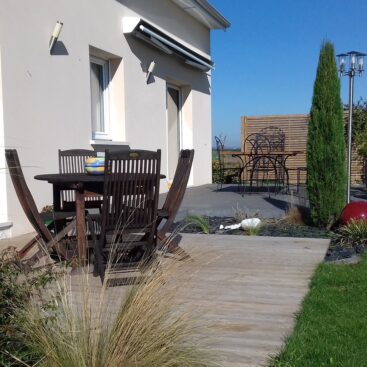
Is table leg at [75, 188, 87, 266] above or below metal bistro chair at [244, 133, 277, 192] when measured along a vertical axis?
below

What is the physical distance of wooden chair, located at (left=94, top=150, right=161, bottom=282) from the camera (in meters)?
3.87

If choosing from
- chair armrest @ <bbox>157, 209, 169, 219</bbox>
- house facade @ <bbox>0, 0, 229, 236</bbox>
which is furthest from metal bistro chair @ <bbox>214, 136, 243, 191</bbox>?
chair armrest @ <bbox>157, 209, 169, 219</bbox>

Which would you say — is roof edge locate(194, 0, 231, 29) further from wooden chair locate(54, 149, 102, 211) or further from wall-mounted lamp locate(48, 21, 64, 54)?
wooden chair locate(54, 149, 102, 211)

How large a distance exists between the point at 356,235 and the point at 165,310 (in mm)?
4029

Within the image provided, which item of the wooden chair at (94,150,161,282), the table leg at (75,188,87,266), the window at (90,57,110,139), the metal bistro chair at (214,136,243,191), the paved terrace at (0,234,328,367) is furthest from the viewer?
the metal bistro chair at (214,136,243,191)

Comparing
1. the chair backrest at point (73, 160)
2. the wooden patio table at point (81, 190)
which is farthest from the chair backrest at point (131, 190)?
the chair backrest at point (73, 160)

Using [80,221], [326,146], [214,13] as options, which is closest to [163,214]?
[80,221]

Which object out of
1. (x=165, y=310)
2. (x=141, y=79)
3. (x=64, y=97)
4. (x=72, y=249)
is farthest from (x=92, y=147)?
(x=165, y=310)

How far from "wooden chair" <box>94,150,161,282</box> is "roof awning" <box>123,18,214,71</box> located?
5.16m

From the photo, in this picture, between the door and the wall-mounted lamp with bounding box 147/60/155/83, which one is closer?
the wall-mounted lamp with bounding box 147/60/155/83

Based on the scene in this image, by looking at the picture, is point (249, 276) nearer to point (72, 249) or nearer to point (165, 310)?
point (72, 249)

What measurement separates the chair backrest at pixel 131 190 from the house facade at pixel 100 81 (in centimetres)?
87

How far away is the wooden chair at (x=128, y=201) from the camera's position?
3.87 metres

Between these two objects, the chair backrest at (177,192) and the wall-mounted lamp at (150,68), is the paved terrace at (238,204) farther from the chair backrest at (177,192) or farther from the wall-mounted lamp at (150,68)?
the chair backrest at (177,192)
